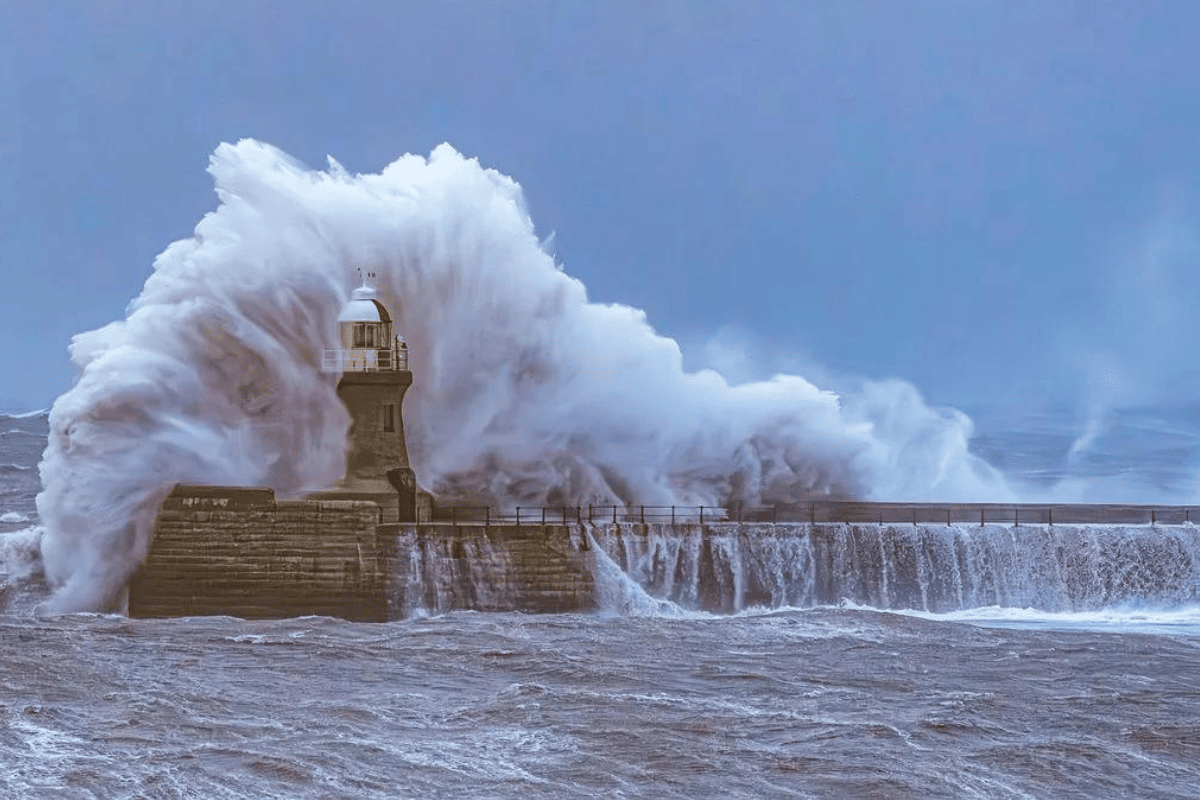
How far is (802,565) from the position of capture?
3369cm

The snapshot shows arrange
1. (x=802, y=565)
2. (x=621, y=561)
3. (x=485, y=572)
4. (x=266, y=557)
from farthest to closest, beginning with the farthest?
(x=802, y=565) → (x=621, y=561) → (x=485, y=572) → (x=266, y=557)

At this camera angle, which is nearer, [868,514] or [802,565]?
[802,565]

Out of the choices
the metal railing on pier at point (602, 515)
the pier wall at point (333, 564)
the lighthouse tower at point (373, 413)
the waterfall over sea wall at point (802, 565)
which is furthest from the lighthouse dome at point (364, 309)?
→ the waterfall over sea wall at point (802, 565)

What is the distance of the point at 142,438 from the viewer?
34.4 m

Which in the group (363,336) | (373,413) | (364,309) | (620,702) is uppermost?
(364,309)

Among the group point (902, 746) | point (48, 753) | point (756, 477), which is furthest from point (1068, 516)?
point (48, 753)

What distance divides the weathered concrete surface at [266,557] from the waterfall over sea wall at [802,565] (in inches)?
25.4

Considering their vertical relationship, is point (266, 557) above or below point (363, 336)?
below

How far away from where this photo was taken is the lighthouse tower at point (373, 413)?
33469 millimetres

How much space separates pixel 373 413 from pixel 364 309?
2.04 metres

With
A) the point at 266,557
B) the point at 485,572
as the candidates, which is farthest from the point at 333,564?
the point at 485,572

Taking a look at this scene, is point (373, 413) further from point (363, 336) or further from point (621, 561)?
point (621, 561)

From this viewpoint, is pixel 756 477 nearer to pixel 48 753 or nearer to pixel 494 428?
A: pixel 494 428

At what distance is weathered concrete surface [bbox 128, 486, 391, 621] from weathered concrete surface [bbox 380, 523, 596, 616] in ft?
1.51
